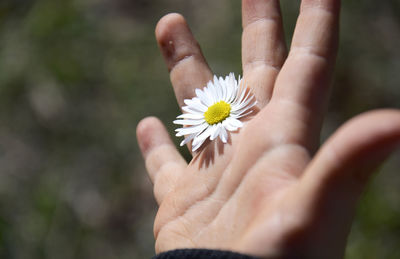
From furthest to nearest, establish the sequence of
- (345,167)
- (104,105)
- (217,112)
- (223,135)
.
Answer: (104,105) < (217,112) < (223,135) < (345,167)

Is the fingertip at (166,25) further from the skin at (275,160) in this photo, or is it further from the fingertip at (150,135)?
the fingertip at (150,135)

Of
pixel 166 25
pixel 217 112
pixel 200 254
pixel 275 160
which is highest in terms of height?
pixel 166 25

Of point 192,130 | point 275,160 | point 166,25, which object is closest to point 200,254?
point 275,160

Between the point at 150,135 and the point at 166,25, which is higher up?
the point at 166,25

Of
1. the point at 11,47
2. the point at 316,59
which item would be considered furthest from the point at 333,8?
the point at 11,47

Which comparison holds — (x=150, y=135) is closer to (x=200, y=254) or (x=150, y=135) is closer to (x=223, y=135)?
(x=223, y=135)

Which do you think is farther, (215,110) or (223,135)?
(215,110)

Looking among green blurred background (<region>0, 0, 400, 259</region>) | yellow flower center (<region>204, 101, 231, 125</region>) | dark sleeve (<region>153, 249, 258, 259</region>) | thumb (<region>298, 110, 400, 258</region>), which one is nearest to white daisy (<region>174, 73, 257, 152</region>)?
yellow flower center (<region>204, 101, 231, 125</region>)

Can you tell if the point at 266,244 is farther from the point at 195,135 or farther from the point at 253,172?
the point at 195,135
